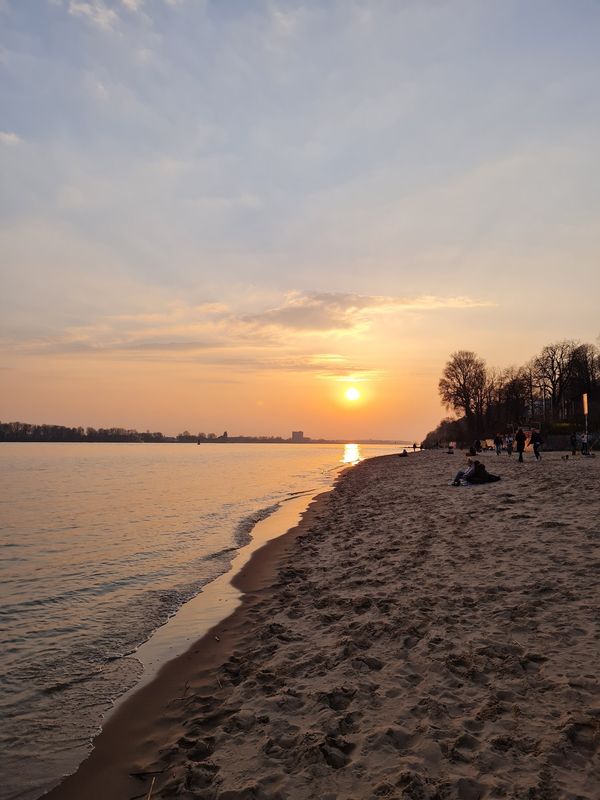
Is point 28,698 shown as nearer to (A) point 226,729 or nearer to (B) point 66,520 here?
(A) point 226,729

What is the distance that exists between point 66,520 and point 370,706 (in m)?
19.2

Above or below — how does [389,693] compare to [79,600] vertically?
above

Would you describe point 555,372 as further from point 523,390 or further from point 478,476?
point 478,476

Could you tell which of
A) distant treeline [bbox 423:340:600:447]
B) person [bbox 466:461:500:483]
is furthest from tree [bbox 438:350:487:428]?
person [bbox 466:461:500:483]

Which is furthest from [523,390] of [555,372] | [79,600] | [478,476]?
[79,600]

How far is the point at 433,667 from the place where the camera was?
5.84m

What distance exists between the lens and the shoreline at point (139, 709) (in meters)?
4.55

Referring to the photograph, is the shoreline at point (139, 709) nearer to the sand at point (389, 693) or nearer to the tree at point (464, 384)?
the sand at point (389, 693)

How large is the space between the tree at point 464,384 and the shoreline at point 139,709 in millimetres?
88561

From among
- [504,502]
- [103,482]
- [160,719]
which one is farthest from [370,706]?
[103,482]

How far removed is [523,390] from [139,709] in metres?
92.7

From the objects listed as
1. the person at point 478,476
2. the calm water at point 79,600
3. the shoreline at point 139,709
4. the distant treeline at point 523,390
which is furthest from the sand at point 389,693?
the distant treeline at point 523,390

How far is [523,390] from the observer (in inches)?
3519

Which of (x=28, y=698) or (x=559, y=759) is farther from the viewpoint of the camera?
(x=28, y=698)
